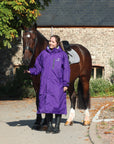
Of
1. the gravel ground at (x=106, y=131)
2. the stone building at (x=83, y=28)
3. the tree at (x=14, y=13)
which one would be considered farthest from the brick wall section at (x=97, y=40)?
the gravel ground at (x=106, y=131)

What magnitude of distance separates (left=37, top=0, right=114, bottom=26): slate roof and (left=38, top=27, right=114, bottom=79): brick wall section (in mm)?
409

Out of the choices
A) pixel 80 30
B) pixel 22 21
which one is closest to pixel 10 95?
pixel 22 21

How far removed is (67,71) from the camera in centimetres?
762

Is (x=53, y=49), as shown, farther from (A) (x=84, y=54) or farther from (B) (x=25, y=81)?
(B) (x=25, y=81)

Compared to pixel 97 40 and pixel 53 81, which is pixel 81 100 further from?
pixel 97 40

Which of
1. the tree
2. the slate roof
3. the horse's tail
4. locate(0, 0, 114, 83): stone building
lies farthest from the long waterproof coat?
the slate roof

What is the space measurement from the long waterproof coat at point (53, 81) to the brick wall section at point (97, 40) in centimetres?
1643

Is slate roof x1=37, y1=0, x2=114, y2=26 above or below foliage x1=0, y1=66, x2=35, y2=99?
above

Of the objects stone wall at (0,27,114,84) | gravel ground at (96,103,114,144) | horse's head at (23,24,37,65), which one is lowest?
stone wall at (0,27,114,84)

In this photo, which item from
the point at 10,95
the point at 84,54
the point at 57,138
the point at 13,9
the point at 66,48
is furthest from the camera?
the point at 10,95

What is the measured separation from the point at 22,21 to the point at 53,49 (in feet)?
30.6

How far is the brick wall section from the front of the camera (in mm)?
23797

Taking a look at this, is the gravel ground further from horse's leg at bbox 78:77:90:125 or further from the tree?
the tree

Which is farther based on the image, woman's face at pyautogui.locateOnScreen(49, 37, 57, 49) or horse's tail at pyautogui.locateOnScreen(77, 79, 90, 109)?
horse's tail at pyautogui.locateOnScreen(77, 79, 90, 109)
